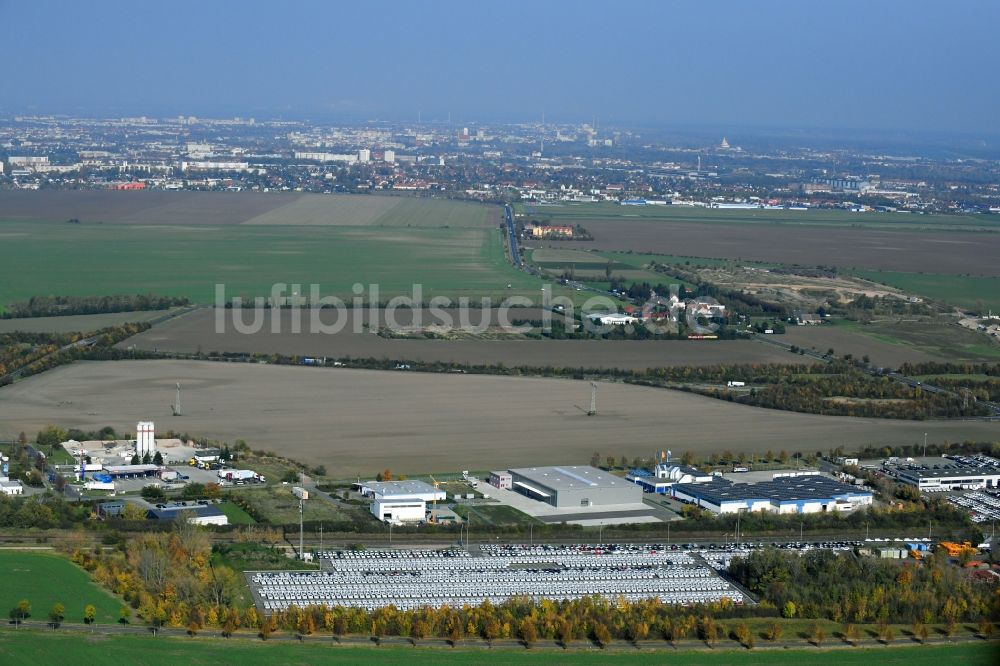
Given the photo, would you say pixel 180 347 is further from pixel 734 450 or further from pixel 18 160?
pixel 18 160

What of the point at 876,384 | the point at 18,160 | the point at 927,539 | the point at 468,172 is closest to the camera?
the point at 927,539

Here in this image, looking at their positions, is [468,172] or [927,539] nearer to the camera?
[927,539]

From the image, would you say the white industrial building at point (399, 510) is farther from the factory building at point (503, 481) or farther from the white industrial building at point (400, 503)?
the factory building at point (503, 481)

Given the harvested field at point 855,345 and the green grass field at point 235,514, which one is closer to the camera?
the green grass field at point 235,514

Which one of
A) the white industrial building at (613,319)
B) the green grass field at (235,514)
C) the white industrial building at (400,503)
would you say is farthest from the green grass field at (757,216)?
the green grass field at (235,514)

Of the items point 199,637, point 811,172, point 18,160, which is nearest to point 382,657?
point 199,637

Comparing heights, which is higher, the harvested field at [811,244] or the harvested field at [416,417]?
the harvested field at [416,417]
